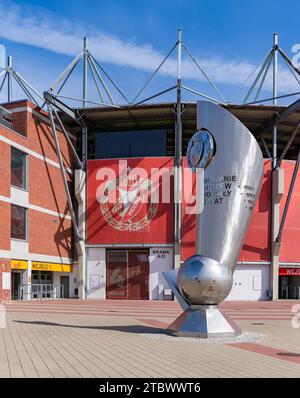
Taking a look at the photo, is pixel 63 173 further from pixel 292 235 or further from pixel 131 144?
pixel 292 235

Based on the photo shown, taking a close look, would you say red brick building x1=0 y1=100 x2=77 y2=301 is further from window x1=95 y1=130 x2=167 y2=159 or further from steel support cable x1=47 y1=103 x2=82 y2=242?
window x1=95 y1=130 x2=167 y2=159

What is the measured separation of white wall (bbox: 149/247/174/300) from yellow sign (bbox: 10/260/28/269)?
901 centimetres

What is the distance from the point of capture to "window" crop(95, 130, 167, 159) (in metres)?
39.9

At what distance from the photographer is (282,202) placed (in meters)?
37.7

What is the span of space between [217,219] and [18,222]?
21.3 meters

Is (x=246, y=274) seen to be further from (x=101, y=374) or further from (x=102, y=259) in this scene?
(x=101, y=374)

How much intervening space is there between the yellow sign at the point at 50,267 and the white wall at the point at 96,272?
192cm

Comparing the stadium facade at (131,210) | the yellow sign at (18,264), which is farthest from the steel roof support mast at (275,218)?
the yellow sign at (18,264)

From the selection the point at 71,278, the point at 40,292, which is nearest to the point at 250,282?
the point at 71,278

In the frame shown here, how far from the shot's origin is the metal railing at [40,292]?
32.9 m

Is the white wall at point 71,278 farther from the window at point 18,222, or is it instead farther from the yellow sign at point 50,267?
the window at point 18,222

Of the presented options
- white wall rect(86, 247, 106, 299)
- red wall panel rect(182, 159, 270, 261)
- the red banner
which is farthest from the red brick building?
red wall panel rect(182, 159, 270, 261)

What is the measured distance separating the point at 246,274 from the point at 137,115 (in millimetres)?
14383

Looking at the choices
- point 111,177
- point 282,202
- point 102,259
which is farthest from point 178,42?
point 102,259
